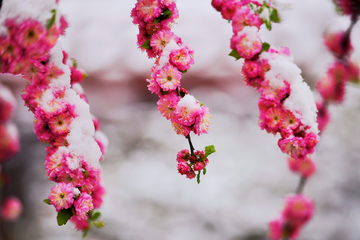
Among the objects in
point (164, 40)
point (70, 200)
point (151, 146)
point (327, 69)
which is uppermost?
point (327, 69)

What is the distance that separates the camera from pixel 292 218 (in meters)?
1.01

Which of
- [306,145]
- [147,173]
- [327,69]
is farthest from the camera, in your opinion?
[147,173]

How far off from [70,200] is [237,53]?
0.39 meters

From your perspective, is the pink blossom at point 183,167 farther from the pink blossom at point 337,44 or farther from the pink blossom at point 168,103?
the pink blossom at point 337,44

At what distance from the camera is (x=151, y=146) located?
1.12 meters

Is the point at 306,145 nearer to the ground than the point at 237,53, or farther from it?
→ nearer to the ground

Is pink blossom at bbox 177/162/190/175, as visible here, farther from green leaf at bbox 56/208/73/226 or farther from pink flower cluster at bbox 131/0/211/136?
green leaf at bbox 56/208/73/226

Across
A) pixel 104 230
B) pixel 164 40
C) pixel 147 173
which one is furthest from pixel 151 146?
pixel 164 40

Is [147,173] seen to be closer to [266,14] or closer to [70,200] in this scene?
[70,200]

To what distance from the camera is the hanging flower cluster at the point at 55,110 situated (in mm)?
439

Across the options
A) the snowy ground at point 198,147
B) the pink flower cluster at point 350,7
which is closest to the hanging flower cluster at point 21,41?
the snowy ground at point 198,147

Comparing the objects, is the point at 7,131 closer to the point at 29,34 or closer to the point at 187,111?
the point at 29,34

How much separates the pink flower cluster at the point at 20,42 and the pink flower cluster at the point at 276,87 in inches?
12.8

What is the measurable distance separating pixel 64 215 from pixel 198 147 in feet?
2.15
